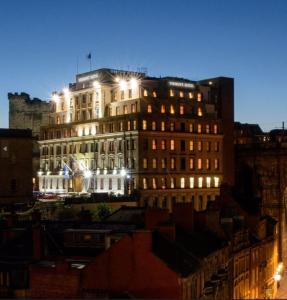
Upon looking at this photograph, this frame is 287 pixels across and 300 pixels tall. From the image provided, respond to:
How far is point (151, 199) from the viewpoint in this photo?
9400 cm

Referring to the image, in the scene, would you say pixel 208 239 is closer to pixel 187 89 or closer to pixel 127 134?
pixel 127 134

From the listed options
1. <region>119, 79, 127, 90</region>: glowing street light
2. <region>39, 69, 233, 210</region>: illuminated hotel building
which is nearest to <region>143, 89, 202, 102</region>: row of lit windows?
<region>39, 69, 233, 210</region>: illuminated hotel building

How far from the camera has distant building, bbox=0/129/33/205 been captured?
7231 cm

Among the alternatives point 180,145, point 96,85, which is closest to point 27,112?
point 96,85

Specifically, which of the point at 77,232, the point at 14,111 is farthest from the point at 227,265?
the point at 14,111

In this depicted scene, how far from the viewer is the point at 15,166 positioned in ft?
239

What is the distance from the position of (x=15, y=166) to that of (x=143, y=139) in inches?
1003

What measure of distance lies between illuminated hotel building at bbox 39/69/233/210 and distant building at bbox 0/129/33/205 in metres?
21.6

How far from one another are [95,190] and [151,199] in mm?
10604

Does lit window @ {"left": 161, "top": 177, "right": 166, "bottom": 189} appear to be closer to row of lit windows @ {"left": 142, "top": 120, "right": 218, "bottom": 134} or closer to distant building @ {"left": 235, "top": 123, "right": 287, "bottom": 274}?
row of lit windows @ {"left": 142, "top": 120, "right": 218, "bottom": 134}

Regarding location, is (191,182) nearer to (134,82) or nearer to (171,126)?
(171,126)

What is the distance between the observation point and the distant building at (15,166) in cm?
7231

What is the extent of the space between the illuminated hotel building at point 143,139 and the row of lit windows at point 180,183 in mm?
109

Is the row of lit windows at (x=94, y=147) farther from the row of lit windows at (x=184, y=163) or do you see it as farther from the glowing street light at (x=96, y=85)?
the glowing street light at (x=96, y=85)
